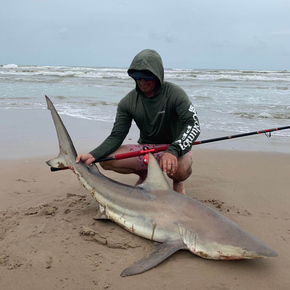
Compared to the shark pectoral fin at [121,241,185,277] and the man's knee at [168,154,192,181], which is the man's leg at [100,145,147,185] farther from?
the shark pectoral fin at [121,241,185,277]

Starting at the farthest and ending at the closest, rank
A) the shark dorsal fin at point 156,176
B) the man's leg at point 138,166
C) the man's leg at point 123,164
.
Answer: the man's leg at point 123,164, the man's leg at point 138,166, the shark dorsal fin at point 156,176

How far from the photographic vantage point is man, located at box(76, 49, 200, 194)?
10.00 ft

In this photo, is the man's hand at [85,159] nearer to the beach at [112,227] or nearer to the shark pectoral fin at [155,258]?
the beach at [112,227]

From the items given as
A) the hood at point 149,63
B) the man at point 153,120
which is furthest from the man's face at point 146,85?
the hood at point 149,63

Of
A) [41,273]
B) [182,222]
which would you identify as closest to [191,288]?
[182,222]

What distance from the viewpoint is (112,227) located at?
9.27 feet

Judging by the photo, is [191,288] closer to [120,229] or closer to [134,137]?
[120,229]

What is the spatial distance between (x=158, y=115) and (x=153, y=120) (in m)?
0.10

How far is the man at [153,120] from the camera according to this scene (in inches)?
120

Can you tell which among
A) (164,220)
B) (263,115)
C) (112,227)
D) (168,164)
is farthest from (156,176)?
(263,115)

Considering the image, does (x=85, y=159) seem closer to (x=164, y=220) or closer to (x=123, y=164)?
(x=123, y=164)

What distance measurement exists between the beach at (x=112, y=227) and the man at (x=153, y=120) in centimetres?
58

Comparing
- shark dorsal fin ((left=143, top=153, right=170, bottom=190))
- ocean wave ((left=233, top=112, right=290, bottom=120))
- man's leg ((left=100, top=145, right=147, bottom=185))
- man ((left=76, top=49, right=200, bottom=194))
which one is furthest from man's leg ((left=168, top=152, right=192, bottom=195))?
ocean wave ((left=233, top=112, right=290, bottom=120))

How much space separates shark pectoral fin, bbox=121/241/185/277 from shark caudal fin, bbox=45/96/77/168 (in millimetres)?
1224
